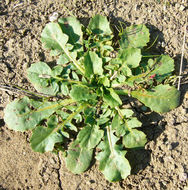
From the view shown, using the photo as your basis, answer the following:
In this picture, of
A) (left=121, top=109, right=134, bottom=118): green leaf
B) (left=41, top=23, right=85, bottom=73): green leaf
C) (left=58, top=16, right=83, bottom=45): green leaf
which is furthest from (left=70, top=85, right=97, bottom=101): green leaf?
(left=58, top=16, right=83, bottom=45): green leaf

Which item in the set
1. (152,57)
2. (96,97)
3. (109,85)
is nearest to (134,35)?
(152,57)

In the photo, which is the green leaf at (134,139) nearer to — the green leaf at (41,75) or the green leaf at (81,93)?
the green leaf at (81,93)

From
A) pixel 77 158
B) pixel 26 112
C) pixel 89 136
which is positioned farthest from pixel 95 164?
pixel 26 112

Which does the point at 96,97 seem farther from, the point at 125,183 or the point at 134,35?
the point at 125,183

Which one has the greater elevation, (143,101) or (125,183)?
(143,101)

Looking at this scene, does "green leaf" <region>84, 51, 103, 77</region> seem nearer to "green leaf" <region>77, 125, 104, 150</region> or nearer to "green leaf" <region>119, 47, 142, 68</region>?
"green leaf" <region>119, 47, 142, 68</region>

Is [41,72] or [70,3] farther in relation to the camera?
[70,3]

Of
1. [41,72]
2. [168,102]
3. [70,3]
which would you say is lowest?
[168,102]
